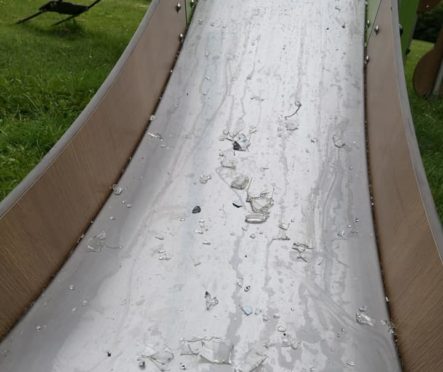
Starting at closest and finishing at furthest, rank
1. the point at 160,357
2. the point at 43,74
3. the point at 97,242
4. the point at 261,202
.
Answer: the point at 160,357, the point at 97,242, the point at 261,202, the point at 43,74

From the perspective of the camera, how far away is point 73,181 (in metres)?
1.32

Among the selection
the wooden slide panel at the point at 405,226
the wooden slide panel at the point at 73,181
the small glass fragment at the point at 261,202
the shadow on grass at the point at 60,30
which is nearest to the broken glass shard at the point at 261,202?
the small glass fragment at the point at 261,202

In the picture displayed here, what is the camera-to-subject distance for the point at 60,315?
47.2 inches

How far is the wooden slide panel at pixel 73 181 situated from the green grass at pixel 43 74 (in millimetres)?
688

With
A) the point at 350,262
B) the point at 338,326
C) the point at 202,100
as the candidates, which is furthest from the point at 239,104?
the point at 338,326

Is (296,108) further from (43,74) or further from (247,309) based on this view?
(43,74)

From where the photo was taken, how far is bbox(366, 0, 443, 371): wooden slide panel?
40.8 inches

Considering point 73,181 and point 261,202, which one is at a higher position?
point 73,181

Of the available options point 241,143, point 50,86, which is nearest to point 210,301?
point 241,143

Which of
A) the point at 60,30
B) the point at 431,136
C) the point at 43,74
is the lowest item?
the point at 431,136

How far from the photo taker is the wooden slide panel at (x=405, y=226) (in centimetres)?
104

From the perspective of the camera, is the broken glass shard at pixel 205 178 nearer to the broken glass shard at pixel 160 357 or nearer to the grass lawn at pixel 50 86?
the broken glass shard at pixel 160 357

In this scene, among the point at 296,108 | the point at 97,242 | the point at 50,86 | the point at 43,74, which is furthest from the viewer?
the point at 43,74

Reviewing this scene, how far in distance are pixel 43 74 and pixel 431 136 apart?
7.98 feet
